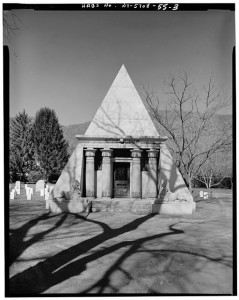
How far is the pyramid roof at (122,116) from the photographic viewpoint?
12344 mm

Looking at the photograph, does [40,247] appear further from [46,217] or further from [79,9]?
[79,9]

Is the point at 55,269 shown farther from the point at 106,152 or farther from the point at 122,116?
the point at 122,116

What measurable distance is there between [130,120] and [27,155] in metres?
19.6

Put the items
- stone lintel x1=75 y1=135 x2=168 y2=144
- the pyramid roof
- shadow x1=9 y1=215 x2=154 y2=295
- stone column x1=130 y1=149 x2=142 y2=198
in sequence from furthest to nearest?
the pyramid roof → stone column x1=130 y1=149 x2=142 y2=198 → stone lintel x1=75 y1=135 x2=168 y2=144 → shadow x1=9 y1=215 x2=154 y2=295

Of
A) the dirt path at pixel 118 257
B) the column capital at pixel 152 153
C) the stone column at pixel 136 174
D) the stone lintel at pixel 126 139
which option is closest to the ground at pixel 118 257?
the dirt path at pixel 118 257

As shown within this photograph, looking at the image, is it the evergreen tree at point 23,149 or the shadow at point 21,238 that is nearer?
the shadow at point 21,238

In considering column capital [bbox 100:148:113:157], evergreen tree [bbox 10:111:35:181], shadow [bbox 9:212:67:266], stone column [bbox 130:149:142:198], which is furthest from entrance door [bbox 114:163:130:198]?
evergreen tree [bbox 10:111:35:181]

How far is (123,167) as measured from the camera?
1324cm

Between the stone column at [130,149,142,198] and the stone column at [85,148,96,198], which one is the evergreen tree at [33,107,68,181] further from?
the stone column at [130,149,142,198]

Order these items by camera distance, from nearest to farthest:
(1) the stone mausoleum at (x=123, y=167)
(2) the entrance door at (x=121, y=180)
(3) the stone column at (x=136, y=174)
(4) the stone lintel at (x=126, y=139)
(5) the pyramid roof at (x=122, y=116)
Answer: (1) the stone mausoleum at (x=123, y=167) → (4) the stone lintel at (x=126, y=139) → (3) the stone column at (x=136, y=174) → (5) the pyramid roof at (x=122, y=116) → (2) the entrance door at (x=121, y=180)

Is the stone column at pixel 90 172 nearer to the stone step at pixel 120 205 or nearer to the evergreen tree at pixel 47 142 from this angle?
the stone step at pixel 120 205

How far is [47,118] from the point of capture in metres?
29.6

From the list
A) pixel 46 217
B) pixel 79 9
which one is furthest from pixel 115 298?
pixel 46 217

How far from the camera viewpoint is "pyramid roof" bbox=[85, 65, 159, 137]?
12.3 m
